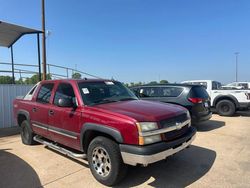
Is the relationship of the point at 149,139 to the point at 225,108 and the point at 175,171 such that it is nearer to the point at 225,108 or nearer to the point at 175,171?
the point at 175,171

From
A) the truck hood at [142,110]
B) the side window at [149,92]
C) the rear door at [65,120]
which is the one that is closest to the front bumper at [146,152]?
the truck hood at [142,110]

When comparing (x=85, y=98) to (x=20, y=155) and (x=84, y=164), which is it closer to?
(x=84, y=164)

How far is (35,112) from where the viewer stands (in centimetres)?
564

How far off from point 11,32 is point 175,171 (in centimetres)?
873

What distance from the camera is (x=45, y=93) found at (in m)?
5.56

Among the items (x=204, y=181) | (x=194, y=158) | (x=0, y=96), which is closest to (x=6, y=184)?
(x=204, y=181)

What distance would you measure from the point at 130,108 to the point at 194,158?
6.96 ft

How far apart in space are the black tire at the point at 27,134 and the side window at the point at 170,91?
4674mm

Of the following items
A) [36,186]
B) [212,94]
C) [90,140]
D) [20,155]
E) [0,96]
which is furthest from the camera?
[212,94]

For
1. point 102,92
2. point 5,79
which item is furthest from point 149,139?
point 5,79

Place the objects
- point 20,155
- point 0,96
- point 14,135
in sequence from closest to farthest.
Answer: point 20,155
point 14,135
point 0,96

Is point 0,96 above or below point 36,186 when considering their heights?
above

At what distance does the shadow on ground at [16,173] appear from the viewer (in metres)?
3.99

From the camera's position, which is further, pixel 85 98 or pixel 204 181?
pixel 85 98
